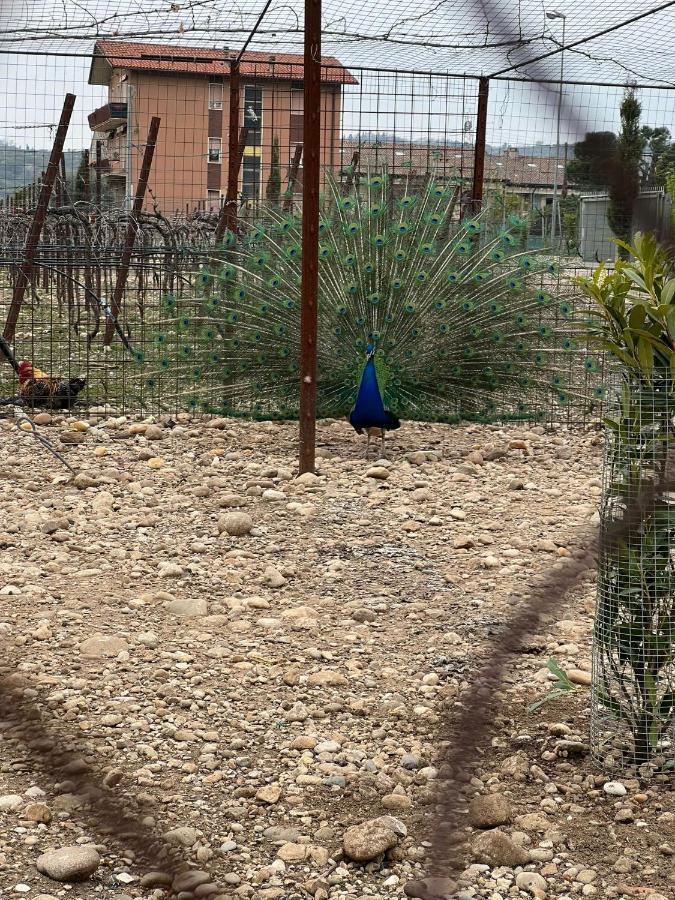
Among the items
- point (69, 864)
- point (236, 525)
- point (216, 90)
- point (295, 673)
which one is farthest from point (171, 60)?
point (236, 525)

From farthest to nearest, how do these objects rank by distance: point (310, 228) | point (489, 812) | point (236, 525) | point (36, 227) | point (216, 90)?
point (36, 227)
point (310, 228)
point (236, 525)
point (489, 812)
point (216, 90)

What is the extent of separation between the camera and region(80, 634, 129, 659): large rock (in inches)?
163

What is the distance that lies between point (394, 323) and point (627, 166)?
8.31 meters

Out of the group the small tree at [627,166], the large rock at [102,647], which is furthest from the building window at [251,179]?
the small tree at [627,166]

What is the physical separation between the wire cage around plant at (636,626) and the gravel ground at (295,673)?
127 mm

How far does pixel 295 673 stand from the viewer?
13.2 feet

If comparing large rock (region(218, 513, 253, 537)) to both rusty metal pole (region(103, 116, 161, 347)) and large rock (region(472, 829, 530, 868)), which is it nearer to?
large rock (region(472, 829, 530, 868))

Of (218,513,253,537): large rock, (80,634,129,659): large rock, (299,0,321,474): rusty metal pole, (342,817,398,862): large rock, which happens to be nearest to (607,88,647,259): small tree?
(342,817,398,862): large rock

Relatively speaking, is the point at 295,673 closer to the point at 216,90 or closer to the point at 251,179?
the point at 216,90

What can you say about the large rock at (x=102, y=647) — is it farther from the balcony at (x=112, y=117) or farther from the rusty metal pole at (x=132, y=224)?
the rusty metal pole at (x=132, y=224)

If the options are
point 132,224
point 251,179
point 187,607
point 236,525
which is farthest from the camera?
point 132,224

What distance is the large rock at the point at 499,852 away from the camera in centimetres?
288

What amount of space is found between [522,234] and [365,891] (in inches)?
279

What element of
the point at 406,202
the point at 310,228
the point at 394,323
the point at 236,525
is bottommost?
the point at 236,525
